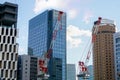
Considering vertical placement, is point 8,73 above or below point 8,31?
Result: below

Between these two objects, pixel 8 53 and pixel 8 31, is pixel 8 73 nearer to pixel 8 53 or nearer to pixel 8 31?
pixel 8 53

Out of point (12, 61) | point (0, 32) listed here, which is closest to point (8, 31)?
point (0, 32)

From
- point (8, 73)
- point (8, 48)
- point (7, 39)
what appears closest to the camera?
point (8, 73)

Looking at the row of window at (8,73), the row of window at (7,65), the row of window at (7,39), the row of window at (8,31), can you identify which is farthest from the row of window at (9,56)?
the row of window at (8,31)

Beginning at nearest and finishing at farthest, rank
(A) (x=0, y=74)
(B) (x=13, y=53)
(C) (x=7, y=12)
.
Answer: (A) (x=0, y=74) < (B) (x=13, y=53) < (C) (x=7, y=12)

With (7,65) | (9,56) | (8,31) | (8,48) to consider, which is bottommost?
(7,65)

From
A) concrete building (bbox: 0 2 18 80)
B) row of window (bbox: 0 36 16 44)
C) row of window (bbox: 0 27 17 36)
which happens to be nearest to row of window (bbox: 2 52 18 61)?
concrete building (bbox: 0 2 18 80)

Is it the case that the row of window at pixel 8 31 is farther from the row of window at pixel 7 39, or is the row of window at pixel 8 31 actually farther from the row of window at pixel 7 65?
the row of window at pixel 7 65

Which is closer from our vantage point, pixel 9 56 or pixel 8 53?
pixel 9 56

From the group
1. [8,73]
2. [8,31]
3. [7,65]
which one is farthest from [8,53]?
[8,31]

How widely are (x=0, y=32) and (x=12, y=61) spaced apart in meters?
17.2

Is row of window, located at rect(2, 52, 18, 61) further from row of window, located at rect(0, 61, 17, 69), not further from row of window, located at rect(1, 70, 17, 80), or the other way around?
row of window, located at rect(1, 70, 17, 80)

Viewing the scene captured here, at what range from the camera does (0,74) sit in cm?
17150

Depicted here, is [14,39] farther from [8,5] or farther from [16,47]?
[8,5]
